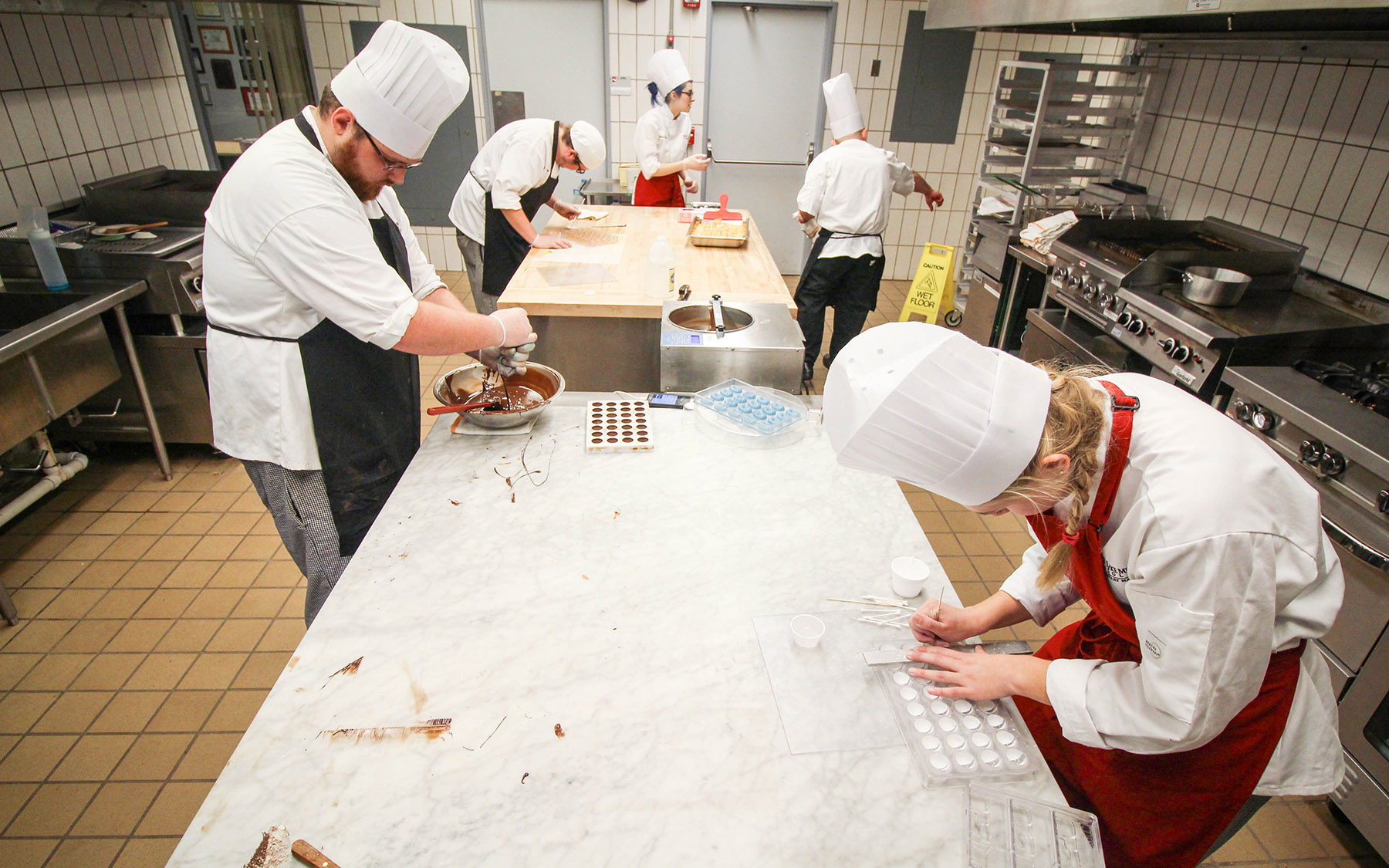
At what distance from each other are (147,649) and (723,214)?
3095 mm

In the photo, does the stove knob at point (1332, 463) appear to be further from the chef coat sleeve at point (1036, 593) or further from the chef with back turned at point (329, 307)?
the chef with back turned at point (329, 307)

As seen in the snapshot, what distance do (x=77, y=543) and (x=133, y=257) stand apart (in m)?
1.10

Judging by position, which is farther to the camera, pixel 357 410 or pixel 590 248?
pixel 590 248

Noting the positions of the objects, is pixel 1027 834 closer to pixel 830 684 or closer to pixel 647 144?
pixel 830 684

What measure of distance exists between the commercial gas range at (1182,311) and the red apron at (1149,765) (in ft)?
5.69

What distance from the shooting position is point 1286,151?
9.75ft

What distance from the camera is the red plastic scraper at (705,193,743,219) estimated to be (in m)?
3.66

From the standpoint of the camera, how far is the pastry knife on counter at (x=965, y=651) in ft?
3.90

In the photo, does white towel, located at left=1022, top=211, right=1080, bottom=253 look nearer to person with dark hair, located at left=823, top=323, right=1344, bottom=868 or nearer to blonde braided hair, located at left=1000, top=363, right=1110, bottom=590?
person with dark hair, located at left=823, top=323, right=1344, bottom=868

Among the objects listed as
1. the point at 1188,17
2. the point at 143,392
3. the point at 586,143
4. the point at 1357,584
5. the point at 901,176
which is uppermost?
the point at 1188,17

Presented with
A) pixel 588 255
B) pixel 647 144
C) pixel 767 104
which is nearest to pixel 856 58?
pixel 767 104

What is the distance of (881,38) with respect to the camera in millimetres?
5156

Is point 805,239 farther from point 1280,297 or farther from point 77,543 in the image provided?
point 77,543

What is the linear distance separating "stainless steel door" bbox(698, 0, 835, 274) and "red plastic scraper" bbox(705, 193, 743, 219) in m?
1.79
